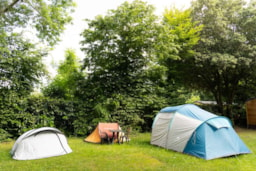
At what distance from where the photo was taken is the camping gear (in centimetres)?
470

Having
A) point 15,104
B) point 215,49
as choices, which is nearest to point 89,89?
point 15,104

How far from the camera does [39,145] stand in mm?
4887

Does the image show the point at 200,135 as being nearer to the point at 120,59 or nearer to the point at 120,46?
the point at 120,59

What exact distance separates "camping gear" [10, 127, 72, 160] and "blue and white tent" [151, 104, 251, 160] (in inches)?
126

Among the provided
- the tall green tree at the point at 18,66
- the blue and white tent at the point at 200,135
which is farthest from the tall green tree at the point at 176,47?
the tall green tree at the point at 18,66

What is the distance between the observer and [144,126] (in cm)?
984

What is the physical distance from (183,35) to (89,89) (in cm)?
589

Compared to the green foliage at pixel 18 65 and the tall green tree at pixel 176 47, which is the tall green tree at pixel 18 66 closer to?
the green foliage at pixel 18 65

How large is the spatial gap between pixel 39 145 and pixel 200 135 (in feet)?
14.4

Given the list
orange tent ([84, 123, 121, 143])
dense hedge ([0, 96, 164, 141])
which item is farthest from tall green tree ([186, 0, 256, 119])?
orange tent ([84, 123, 121, 143])

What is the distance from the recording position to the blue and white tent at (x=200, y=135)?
4836 millimetres

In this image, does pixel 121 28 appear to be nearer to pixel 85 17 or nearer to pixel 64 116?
pixel 85 17

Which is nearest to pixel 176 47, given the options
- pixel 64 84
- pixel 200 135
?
pixel 200 135

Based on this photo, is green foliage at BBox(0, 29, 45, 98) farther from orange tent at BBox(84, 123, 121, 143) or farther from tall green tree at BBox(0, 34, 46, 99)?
orange tent at BBox(84, 123, 121, 143)
